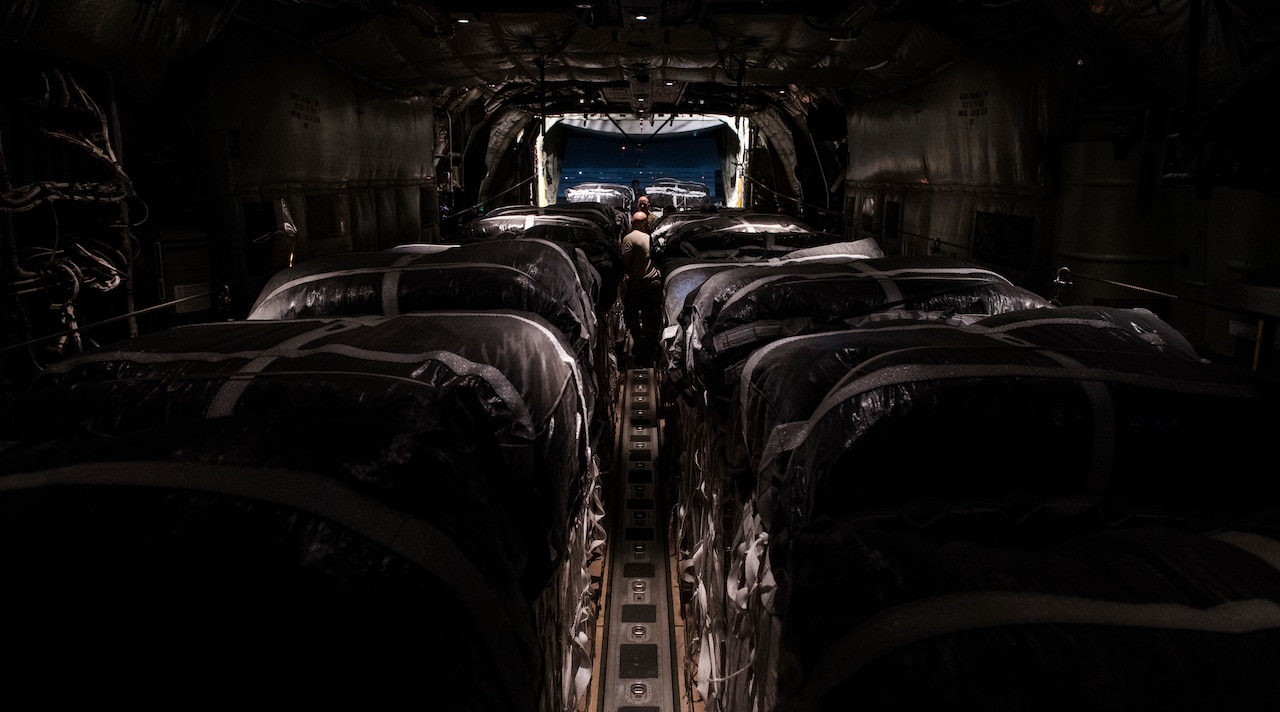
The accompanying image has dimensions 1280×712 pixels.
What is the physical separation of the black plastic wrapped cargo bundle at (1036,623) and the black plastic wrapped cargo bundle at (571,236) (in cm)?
468

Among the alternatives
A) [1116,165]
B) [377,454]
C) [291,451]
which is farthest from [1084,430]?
[1116,165]

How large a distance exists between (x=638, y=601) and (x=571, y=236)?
4.43 metres

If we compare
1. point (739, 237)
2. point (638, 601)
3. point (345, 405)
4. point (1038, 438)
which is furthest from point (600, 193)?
point (345, 405)

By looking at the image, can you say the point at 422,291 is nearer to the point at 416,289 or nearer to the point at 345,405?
the point at 416,289

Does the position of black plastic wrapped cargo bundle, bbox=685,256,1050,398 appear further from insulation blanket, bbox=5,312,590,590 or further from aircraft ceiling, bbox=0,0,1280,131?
aircraft ceiling, bbox=0,0,1280,131

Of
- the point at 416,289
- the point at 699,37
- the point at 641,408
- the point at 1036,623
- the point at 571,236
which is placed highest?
the point at 699,37

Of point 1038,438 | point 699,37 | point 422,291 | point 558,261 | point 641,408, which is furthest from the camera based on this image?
point 641,408

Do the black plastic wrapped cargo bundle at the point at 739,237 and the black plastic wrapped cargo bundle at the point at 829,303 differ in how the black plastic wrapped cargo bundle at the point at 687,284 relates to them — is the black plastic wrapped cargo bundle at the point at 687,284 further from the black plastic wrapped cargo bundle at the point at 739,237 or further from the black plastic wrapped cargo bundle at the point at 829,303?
the black plastic wrapped cargo bundle at the point at 739,237

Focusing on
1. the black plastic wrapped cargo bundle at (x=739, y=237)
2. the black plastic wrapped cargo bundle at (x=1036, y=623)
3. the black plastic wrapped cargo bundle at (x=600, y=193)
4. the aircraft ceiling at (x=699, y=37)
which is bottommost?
the black plastic wrapped cargo bundle at (x=1036, y=623)

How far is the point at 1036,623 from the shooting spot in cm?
105

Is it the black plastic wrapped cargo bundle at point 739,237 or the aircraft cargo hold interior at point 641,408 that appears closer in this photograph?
the aircraft cargo hold interior at point 641,408

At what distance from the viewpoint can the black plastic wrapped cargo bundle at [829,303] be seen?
10.1 ft

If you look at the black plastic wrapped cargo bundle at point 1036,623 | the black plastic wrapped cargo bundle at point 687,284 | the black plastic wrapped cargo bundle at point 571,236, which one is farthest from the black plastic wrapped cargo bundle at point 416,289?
the black plastic wrapped cargo bundle at point 1036,623

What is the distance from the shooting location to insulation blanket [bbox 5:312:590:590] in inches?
50.7
